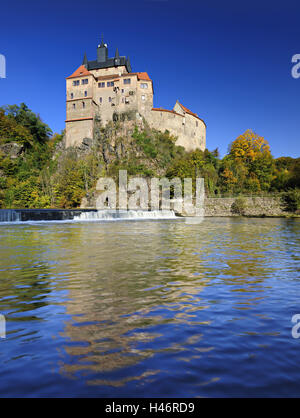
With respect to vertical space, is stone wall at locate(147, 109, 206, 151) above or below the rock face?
above

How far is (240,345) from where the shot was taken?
3.14 m

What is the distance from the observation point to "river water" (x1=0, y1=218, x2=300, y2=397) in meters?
2.45

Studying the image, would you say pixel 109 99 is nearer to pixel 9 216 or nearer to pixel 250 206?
pixel 250 206

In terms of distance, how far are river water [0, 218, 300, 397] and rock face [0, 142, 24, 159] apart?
6432 cm

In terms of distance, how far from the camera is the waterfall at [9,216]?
28042mm

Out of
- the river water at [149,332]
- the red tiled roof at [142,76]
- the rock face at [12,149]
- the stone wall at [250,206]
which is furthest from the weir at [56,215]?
the red tiled roof at [142,76]

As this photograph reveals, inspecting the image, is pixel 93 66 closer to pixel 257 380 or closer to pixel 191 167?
pixel 191 167

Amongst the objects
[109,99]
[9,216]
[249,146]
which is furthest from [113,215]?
[109,99]

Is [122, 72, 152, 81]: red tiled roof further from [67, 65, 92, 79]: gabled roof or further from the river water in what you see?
the river water

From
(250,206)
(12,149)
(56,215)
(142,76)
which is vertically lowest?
(56,215)

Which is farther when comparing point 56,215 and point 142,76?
point 142,76

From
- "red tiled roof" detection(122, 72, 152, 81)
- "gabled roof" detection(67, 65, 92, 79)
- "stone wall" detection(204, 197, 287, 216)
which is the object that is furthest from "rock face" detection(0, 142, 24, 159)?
"stone wall" detection(204, 197, 287, 216)

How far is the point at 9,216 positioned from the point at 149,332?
28.2 meters

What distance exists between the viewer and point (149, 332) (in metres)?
3.46
